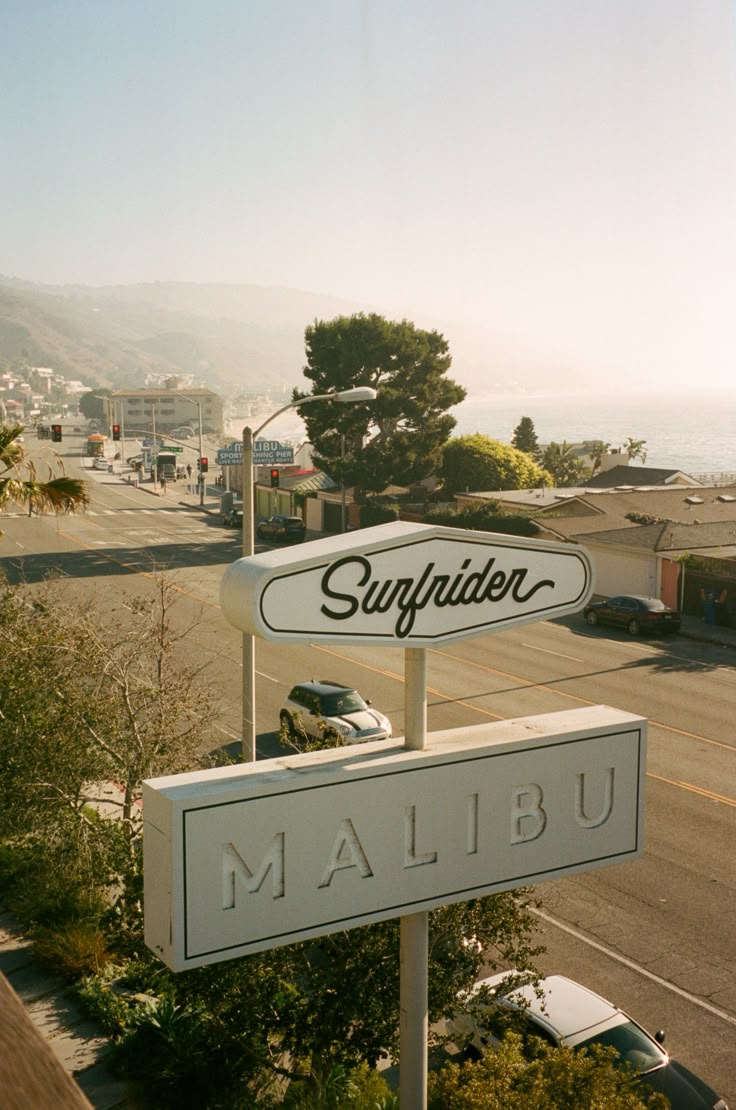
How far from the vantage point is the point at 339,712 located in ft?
82.9

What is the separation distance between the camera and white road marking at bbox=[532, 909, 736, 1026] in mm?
13828

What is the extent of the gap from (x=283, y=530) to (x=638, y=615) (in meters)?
29.2

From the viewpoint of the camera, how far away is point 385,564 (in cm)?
685

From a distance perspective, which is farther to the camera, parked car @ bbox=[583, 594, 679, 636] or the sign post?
parked car @ bbox=[583, 594, 679, 636]

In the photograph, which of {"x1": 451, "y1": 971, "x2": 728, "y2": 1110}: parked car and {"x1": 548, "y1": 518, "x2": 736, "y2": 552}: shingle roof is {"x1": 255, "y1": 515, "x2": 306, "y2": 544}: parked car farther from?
{"x1": 451, "y1": 971, "x2": 728, "y2": 1110}: parked car

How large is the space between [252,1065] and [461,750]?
220 inches

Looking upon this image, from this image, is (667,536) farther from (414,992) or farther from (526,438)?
(526,438)

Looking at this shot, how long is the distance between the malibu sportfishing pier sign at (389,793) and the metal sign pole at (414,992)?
0.15 m

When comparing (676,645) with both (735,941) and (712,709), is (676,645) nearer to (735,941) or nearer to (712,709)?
(712,709)

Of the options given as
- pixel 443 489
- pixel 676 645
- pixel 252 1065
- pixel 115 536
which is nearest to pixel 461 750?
pixel 252 1065

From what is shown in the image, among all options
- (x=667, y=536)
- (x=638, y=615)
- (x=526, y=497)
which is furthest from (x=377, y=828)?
(x=526, y=497)

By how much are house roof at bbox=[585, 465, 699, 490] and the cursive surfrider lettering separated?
7334 centimetres

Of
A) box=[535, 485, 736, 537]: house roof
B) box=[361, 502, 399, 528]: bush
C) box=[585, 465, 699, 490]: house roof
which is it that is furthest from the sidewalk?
box=[585, 465, 699, 490]: house roof

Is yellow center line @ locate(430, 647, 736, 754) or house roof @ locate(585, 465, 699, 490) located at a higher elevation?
house roof @ locate(585, 465, 699, 490)
